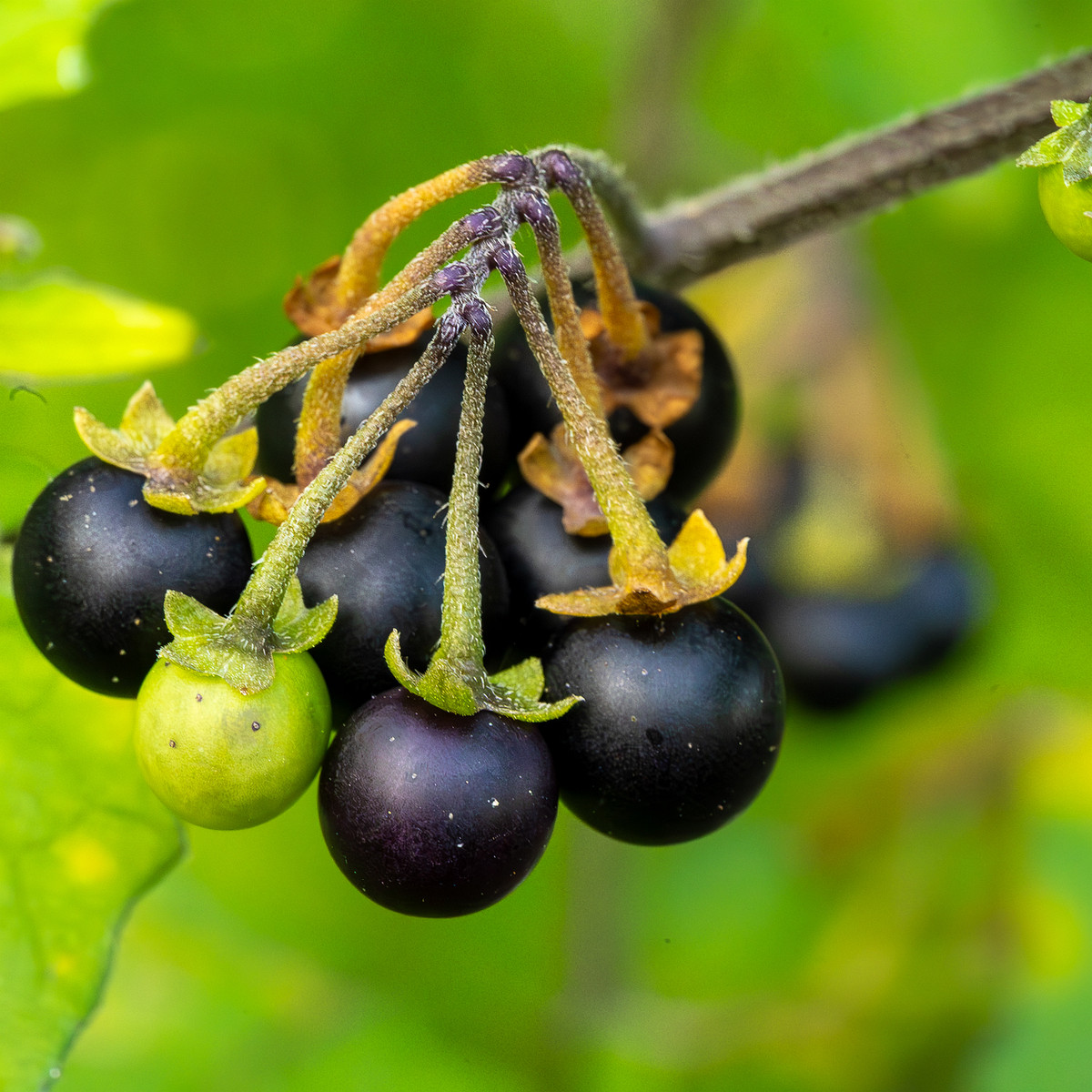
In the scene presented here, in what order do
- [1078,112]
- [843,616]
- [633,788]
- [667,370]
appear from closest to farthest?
1. [1078,112]
2. [633,788]
3. [667,370]
4. [843,616]

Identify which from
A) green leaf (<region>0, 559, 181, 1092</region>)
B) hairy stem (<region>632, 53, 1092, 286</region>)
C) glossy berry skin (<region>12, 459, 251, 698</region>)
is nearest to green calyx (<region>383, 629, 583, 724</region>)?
glossy berry skin (<region>12, 459, 251, 698</region>)

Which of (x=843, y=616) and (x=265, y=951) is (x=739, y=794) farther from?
(x=265, y=951)

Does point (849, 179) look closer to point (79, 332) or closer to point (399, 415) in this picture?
point (399, 415)

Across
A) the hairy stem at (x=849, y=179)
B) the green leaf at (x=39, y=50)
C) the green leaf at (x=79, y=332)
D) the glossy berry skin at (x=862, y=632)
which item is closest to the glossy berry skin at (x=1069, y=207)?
the hairy stem at (x=849, y=179)

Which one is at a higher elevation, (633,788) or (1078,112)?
(1078,112)

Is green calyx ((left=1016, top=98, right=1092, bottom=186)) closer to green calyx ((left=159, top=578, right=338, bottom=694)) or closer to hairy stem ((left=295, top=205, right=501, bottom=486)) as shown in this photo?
hairy stem ((left=295, top=205, right=501, bottom=486))

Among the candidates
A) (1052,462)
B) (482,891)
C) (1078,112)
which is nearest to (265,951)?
(482,891)
